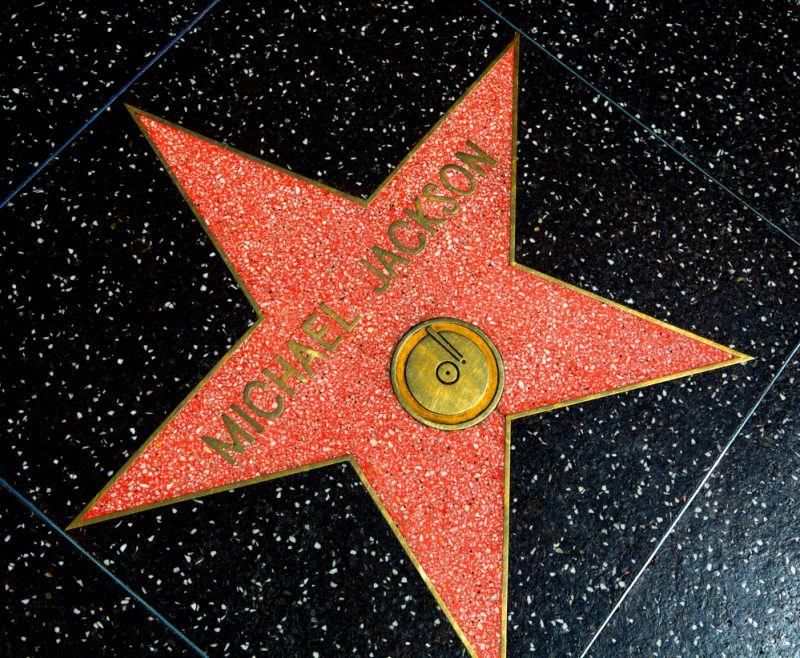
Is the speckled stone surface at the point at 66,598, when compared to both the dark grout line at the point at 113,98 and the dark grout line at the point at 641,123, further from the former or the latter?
the dark grout line at the point at 641,123

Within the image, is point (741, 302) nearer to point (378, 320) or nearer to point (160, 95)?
point (378, 320)

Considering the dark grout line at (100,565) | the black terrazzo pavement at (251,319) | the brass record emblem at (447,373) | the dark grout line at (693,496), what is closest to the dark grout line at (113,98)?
the black terrazzo pavement at (251,319)

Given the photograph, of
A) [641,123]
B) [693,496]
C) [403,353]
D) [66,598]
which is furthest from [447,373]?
[66,598]

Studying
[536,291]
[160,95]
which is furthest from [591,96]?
[160,95]

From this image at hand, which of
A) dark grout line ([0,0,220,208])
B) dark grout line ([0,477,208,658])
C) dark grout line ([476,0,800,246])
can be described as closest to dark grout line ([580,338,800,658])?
dark grout line ([476,0,800,246])

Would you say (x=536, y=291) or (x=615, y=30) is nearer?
(x=536, y=291)

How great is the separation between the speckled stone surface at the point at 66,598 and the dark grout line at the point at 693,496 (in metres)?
0.86

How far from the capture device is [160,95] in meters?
1.30

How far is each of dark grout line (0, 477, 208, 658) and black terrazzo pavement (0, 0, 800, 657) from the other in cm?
1

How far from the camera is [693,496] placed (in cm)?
133

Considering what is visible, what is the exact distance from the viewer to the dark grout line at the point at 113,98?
128cm

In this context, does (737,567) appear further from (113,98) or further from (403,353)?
(113,98)

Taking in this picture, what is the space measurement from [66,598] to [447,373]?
88 cm

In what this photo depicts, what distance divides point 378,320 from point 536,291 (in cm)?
34
